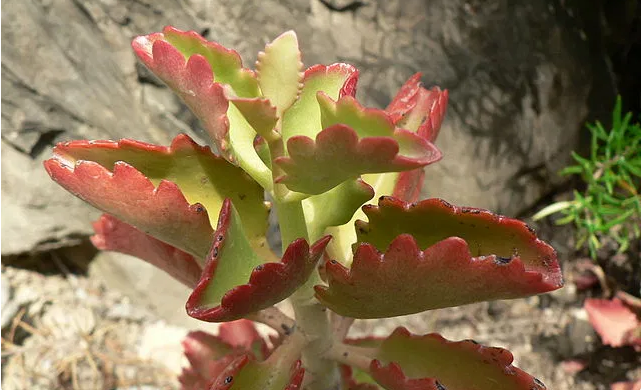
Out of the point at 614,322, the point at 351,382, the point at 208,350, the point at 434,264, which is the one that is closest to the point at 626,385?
the point at 614,322

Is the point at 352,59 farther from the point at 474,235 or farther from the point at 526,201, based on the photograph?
the point at 474,235

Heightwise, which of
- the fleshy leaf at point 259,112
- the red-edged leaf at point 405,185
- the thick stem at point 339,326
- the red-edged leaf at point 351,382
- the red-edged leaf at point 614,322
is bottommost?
the red-edged leaf at point 614,322

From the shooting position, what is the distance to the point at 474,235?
0.52 metres

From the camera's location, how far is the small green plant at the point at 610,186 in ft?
3.92

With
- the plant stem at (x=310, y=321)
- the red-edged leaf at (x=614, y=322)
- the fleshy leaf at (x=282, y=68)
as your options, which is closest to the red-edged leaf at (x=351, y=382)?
→ the plant stem at (x=310, y=321)

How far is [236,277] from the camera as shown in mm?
491

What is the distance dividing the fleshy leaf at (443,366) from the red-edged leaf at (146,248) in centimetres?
22

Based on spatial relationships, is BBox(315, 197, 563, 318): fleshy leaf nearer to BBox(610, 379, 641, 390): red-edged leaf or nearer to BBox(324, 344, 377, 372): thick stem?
BBox(324, 344, 377, 372): thick stem

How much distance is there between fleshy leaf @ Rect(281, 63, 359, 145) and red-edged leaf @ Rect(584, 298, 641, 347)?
910 millimetres

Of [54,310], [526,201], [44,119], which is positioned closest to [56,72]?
[44,119]

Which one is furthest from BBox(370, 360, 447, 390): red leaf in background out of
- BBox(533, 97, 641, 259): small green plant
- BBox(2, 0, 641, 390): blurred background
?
BBox(533, 97, 641, 259): small green plant

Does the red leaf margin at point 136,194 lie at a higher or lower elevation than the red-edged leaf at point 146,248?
higher

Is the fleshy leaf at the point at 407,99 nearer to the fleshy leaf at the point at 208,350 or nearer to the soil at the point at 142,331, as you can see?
the fleshy leaf at the point at 208,350

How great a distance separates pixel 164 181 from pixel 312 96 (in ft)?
0.47
